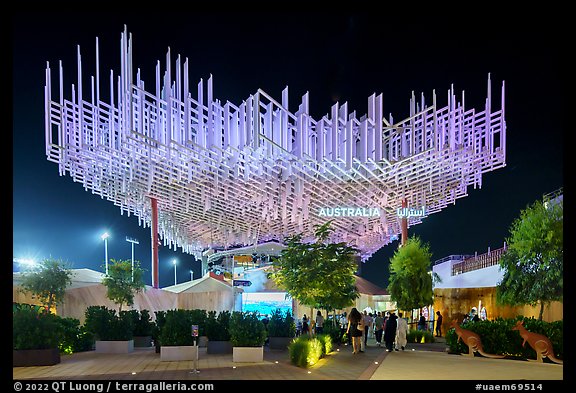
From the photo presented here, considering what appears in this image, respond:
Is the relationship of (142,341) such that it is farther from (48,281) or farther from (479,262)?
(479,262)

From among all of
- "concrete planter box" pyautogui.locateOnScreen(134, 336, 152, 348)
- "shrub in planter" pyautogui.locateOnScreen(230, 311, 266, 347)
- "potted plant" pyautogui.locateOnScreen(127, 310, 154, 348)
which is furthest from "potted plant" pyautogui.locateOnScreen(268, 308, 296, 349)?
"concrete planter box" pyautogui.locateOnScreen(134, 336, 152, 348)

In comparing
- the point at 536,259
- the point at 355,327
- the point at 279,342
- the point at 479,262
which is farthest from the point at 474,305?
the point at 279,342

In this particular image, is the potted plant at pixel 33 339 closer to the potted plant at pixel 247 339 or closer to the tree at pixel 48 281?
the potted plant at pixel 247 339

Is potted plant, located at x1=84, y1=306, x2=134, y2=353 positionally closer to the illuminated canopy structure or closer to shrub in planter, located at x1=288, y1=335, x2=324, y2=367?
shrub in planter, located at x1=288, y1=335, x2=324, y2=367

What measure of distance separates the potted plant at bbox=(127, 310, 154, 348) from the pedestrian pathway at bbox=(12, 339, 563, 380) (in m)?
3.78

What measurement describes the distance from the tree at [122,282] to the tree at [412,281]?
1219cm

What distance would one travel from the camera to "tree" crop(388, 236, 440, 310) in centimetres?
3033

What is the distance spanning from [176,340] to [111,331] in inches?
170

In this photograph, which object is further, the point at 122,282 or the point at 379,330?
the point at 122,282

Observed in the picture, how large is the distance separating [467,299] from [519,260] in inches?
645

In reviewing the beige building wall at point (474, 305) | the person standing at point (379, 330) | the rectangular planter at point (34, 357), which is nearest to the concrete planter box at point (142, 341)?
the rectangular planter at point (34, 357)

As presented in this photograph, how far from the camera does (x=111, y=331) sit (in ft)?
Answer: 67.9

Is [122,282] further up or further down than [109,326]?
further up

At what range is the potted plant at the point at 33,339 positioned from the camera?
15.7 metres
